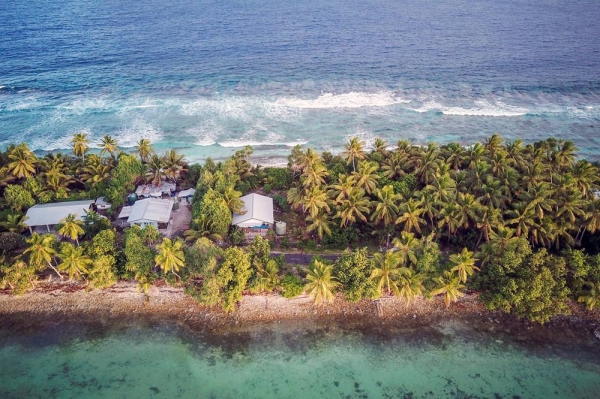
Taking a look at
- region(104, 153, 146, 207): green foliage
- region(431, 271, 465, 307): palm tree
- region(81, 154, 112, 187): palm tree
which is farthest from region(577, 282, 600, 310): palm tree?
region(81, 154, 112, 187): palm tree

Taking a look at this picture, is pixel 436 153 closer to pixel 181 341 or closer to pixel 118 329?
pixel 181 341

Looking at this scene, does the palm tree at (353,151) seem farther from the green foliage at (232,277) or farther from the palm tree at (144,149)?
the palm tree at (144,149)

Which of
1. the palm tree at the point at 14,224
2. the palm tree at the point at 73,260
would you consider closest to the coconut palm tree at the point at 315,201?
the palm tree at the point at 73,260

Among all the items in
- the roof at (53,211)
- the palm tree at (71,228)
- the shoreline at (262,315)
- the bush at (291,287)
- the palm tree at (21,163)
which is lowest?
the shoreline at (262,315)

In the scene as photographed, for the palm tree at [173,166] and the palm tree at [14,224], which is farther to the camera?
the palm tree at [173,166]

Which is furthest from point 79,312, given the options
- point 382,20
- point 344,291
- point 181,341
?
point 382,20

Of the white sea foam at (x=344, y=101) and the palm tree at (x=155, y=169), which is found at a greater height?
the white sea foam at (x=344, y=101)

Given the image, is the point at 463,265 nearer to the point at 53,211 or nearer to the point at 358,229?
the point at 358,229
